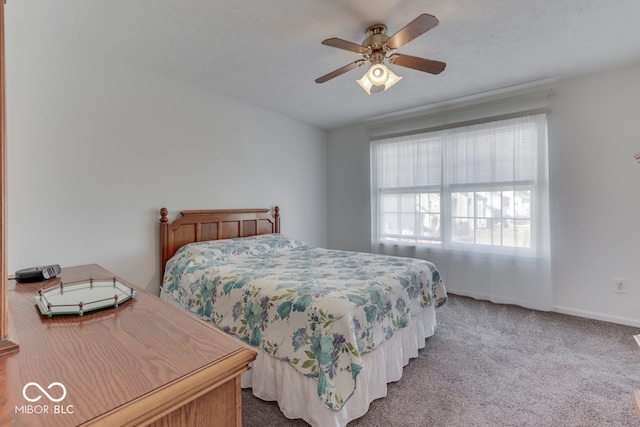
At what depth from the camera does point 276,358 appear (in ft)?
5.37

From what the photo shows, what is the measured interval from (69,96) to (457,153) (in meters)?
3.76

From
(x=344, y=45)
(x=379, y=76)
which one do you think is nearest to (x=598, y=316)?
(x=379, y=76)

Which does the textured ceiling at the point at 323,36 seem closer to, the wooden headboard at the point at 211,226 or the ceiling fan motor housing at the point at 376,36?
the ceiling fan motor housing at the point at 376,36

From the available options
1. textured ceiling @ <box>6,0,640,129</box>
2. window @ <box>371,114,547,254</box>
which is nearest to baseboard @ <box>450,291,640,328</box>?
window @ <box>371,114,547,254</box>

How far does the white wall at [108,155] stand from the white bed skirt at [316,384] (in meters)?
1.56

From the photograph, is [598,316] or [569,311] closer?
[598,316]

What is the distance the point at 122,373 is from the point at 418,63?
2169mm

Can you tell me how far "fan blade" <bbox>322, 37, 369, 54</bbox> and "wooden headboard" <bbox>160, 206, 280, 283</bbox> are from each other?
198 cm

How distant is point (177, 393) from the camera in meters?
0.52

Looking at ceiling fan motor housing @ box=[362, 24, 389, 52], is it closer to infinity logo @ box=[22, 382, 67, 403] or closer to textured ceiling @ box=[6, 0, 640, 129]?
textured ceiling @ box=[6, 0, 640, 129]

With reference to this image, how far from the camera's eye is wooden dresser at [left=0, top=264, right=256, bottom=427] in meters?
0.47

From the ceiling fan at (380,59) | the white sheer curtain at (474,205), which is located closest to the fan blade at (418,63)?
the ceiling fan at (380,59)

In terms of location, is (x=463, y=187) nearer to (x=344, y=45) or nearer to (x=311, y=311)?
(x=344, y=45)

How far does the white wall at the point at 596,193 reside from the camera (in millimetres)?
2576
